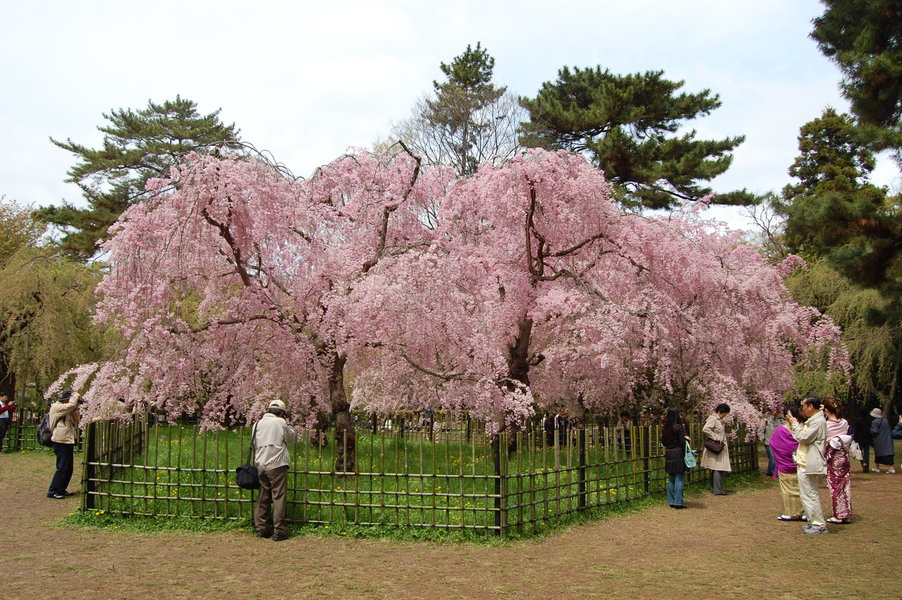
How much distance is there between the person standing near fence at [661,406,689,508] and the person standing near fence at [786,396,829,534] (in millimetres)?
1950

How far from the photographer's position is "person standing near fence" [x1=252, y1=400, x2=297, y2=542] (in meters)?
8.08

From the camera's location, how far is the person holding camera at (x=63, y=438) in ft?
35.4

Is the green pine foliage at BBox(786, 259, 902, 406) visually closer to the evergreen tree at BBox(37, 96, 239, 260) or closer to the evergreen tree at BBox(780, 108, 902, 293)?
the evergreen tree at BBox(780, 108, 902, 293)

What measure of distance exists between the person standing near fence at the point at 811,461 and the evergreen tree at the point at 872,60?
510cm

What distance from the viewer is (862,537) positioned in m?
8.55

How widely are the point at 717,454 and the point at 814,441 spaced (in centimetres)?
344

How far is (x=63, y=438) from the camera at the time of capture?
10734mm

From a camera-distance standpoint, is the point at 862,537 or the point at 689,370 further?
the point at 689,370

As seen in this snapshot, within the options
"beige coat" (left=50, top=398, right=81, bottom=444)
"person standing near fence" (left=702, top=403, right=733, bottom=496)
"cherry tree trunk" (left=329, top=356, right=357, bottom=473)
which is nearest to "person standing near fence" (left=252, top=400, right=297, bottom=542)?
"cherry tree trunk" (left=329, top=356, right=357, bottom=473)

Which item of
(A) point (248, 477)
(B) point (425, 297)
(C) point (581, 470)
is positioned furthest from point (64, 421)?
(C) point (581, 470)

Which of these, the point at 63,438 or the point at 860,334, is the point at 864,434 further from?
the point at 63,438

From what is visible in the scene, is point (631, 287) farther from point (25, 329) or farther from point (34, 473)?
point (25, 329)

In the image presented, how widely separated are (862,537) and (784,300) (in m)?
10.3

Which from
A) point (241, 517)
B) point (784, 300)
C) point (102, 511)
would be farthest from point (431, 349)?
point (784, 300)
